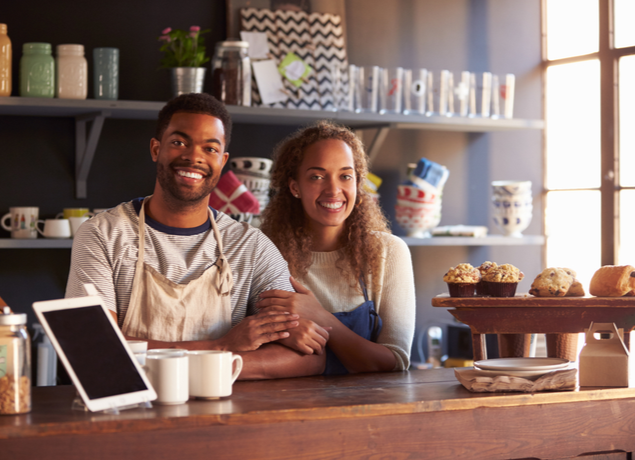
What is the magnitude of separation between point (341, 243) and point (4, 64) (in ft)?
4.35

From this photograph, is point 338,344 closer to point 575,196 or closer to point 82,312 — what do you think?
point 82,312

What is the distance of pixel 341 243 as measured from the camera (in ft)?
6.70

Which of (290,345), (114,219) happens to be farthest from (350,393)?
(114,219)

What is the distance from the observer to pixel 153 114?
265cm

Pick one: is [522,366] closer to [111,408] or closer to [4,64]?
[111,408]

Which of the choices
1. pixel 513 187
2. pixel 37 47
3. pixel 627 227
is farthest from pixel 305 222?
pixel 627 227

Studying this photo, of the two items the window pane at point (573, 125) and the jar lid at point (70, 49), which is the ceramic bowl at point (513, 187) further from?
the jar lid at point (70, 49)

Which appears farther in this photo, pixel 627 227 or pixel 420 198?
pixel 627 227

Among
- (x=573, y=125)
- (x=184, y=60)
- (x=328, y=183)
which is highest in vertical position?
(x=184, y=60)

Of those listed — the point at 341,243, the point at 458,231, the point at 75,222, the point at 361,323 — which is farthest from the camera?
the point at 458,231

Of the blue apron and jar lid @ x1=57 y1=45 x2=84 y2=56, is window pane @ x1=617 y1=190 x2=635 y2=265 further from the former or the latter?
jar lid @ x1=57 y1=45 x2=84 y2=56

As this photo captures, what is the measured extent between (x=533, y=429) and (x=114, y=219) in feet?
3.32

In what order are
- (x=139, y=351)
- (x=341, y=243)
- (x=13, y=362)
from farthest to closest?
(x=341, y=243)
(x=139, y=351)
(x=13, y=362)

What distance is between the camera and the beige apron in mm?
1626
